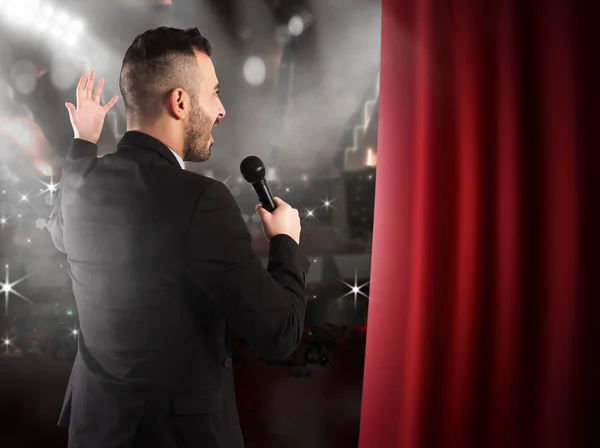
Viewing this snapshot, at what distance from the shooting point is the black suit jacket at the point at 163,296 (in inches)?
32.0

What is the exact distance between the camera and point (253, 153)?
4.90 ft

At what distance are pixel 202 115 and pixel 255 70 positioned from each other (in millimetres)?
536

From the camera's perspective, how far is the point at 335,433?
5.01ft

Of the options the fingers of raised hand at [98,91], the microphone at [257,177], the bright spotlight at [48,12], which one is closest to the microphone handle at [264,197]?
the microphone at [257,177]

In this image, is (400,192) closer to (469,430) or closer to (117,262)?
(469,430)

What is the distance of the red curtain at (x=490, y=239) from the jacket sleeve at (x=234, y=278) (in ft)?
2.25

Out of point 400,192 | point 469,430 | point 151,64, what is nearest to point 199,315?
point 151,64

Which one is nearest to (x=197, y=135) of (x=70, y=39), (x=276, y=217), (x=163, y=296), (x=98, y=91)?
(x=276, y=217)

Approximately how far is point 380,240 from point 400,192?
0.16m

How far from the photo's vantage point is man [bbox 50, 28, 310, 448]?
2.67 ft

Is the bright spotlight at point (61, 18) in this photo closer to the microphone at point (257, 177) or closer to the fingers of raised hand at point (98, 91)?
the fingers of raised hand at point (98, 91)

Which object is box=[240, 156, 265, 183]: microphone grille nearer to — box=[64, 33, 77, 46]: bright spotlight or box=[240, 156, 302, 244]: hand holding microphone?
box=[240, 156, 302, 244]: hand holding microphone

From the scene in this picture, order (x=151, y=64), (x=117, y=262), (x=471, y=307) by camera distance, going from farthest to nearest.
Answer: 1. (x=471, y=307)
2. (x=151, y=64)
3. (x=117, y=262)

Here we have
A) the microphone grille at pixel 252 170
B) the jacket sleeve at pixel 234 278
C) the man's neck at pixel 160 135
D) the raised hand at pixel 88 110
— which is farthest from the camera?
the raised hand at pixel 88 110
